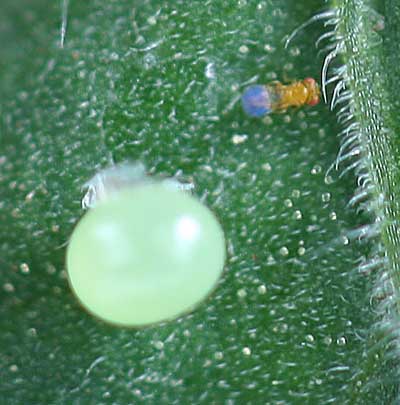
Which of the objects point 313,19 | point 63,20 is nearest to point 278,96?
point 313,19

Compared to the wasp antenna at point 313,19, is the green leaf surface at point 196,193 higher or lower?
lower

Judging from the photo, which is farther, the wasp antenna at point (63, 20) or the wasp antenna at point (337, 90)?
the wasp antenna at point (337, 90)

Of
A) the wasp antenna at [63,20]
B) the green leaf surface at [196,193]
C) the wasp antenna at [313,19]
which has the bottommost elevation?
the green leaf surface at [196,193]

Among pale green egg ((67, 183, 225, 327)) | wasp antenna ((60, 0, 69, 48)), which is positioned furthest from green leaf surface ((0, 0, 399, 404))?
pale green egg ((67, 183, 225, 327))

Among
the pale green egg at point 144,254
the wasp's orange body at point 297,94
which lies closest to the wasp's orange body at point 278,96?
the wasp's orange body at point 297,94

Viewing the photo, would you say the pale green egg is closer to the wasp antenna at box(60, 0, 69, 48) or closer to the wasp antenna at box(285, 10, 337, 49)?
the wasp antenna at box(60, 0, 69, 48)

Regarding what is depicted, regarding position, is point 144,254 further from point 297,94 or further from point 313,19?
point 313,19

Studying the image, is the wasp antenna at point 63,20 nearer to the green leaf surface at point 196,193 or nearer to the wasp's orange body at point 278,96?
the green leaf surface at point 196,193
